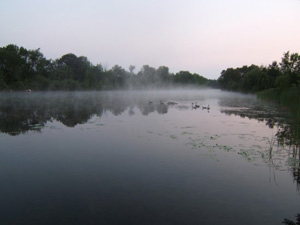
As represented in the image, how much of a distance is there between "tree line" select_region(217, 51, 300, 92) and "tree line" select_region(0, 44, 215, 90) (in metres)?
39.1

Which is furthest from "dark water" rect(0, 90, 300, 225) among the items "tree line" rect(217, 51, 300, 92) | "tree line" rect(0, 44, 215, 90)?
"tree line" rect(0, 44, 215, 90)

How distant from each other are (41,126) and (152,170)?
9332 mm

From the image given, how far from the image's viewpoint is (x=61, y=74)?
8025 cm

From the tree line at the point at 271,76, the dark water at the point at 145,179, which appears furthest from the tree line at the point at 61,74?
the dark water at the point at 145,179

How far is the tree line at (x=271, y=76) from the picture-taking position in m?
33.1

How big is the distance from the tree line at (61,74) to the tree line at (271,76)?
39.1 meters

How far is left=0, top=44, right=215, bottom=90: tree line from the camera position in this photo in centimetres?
6831

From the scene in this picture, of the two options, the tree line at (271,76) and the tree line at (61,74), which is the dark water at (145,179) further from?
the tree line at (61,74)

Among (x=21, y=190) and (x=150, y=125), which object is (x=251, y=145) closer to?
(x=150, y=125)

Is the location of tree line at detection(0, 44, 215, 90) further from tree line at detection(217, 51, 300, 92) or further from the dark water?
the dark water

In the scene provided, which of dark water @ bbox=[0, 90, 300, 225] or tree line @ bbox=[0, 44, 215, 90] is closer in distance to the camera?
dark water @ bbox=[0, 90, 300, 225]

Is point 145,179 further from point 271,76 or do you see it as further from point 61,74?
point 61,74

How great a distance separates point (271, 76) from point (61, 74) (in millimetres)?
64866

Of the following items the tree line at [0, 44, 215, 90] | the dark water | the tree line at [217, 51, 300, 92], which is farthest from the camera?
the tree line at [0, 44, 215, 90]
